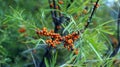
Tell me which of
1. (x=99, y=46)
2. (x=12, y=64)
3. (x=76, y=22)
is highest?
(x=76, y=22)

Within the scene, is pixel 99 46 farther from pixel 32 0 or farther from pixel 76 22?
pixel 32 0

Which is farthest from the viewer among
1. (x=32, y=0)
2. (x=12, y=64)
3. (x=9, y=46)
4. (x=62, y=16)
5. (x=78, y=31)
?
(x=32, y=0)

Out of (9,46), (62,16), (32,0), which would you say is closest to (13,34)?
(9,46)

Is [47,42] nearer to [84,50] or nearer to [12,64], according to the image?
[84,50]

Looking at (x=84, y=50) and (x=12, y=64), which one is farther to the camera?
(x=12, y=64)

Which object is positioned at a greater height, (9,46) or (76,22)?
(76,22)

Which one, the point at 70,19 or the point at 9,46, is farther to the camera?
the point at 9,46

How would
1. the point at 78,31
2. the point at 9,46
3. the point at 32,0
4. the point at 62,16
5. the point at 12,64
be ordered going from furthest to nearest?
the point at 32,0
the point at 9,46
the point at 12,64
the point at 62,16
the point at 78,31

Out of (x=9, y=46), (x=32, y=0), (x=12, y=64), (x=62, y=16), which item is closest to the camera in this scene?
(x=62, y=16)

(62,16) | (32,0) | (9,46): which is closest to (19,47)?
(9,46)
